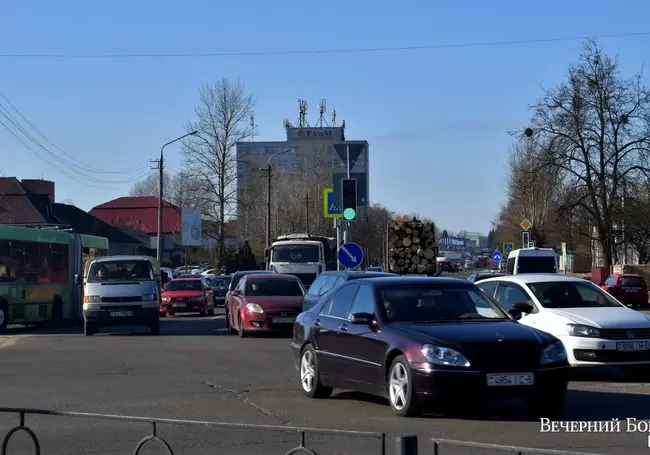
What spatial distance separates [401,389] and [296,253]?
1080 inches

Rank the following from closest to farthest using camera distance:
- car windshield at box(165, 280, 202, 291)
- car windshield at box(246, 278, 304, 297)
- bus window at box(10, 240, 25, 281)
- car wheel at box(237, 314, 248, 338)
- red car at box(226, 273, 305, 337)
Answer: red car at box(226, 273, 305, 337) → car wheel at box(237, 314, 248, 338) → car windshield at box(246, 278, 304, 297) → bus window at box(10, 240, 25, 281) → car windshield at box(165, 280, 202, 291)

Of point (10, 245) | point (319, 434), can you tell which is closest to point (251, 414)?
point (319, 434)

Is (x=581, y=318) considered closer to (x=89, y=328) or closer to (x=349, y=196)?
(x=349, y=196)

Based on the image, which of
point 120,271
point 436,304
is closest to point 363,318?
point 436,304

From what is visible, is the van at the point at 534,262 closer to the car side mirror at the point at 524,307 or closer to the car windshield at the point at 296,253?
the car windshield at the point at 296,253

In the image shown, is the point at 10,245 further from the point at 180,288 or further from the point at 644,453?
the point at 644,453

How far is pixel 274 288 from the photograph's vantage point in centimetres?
2430

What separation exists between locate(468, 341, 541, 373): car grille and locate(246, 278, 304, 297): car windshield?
46.4 ft

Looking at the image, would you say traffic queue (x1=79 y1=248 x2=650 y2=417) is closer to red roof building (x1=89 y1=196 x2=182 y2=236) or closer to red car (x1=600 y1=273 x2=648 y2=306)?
red car (x1=600 y1=273 x2=648 y2=306)

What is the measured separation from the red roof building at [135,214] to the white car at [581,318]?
305 ft

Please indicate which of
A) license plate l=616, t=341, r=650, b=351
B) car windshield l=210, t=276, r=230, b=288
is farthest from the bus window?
car windshield l=210, t=276, r=230, b=288

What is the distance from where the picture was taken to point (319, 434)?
6.01 m

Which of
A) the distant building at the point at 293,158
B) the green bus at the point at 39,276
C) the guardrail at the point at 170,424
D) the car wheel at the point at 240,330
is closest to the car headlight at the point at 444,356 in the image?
the guardrail at the point at 170,424

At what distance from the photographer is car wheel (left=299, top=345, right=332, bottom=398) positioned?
1203cm
